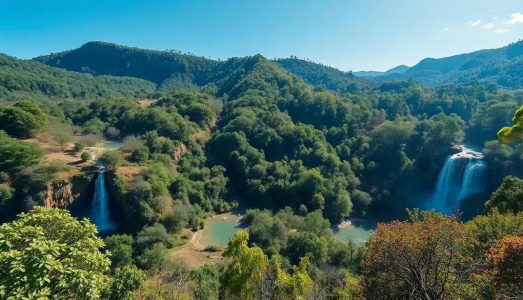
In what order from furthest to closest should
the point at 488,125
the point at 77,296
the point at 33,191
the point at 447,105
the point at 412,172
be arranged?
the point at 447,105
the point at 488,125
the point at 412,172
the point at 33,191
the point at 77,296

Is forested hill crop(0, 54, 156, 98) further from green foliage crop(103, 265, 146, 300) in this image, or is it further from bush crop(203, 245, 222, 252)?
green foliage crop(103, 265, 146, 300)

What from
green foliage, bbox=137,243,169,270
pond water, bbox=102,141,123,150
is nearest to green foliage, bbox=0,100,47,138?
pond water, bbox=102,141,123,150

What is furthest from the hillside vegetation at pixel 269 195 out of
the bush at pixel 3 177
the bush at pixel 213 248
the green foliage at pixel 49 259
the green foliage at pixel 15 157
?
the bush at pixel 213 248

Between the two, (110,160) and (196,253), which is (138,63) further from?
(196,253)

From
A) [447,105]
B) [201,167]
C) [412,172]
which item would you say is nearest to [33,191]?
[201,167]

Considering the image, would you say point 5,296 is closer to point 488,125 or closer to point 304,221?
point 304,221

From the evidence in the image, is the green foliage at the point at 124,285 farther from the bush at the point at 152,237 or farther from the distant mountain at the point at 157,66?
the distant mountain at the point at 157,66

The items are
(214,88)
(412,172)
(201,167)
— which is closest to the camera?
(201,167)
